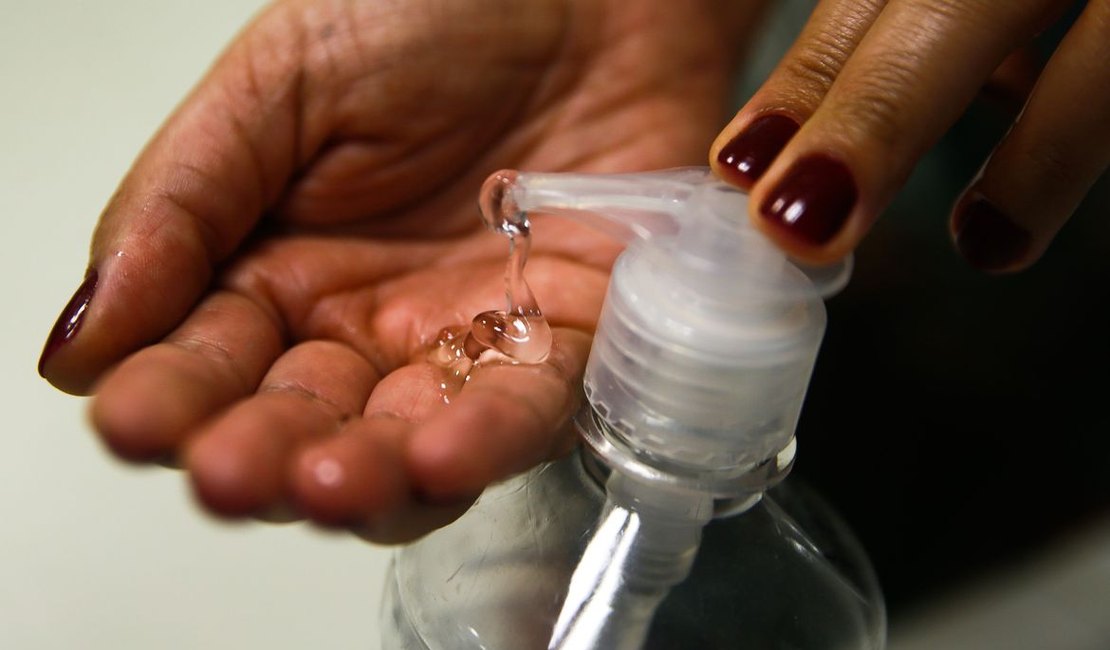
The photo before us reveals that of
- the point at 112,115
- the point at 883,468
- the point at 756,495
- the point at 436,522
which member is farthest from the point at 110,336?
the point at 883,468

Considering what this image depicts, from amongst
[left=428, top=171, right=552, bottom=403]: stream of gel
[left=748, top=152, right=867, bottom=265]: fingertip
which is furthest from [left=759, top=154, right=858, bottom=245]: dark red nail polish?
[left=428, top=171, right=552, bottom=403]: stream of gel

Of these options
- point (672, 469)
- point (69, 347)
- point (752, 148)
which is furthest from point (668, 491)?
point (69, 347)

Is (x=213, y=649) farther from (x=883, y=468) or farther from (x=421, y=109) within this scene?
(x=883, y=468)

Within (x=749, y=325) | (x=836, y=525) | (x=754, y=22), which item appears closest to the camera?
(x=749, y=325)

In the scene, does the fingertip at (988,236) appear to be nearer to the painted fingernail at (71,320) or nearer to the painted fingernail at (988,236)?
the painted fingernail at (988,236)

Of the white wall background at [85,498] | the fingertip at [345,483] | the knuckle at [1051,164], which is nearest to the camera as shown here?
the fingertip at [345,483]

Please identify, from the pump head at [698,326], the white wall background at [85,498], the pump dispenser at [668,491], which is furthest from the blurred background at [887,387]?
the pump head at [698,326]
